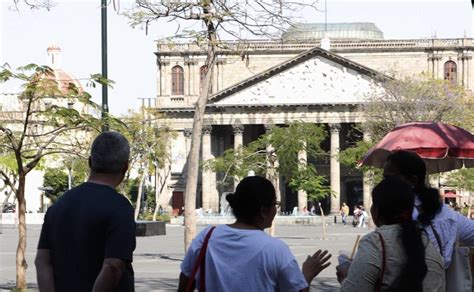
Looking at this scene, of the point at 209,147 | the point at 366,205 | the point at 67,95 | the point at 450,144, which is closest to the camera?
the point at 450,144

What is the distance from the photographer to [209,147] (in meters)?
98.1

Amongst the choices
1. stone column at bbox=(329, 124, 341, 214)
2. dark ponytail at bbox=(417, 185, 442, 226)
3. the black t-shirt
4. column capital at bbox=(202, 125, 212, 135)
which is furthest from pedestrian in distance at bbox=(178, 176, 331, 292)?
column capital at bbox=(202, 125, 212, 135)

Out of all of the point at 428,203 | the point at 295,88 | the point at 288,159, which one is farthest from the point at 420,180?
the point at 295,88

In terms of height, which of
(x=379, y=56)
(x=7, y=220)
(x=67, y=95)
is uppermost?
(x=379, y=56)

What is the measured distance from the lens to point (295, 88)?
9519 centimetres

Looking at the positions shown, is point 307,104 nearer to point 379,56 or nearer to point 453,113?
point 379,56

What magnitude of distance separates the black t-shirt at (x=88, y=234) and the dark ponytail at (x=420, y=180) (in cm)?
163

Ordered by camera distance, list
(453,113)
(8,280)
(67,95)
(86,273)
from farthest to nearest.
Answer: (453,113) → (8,280) → (67,95) → (86,273)

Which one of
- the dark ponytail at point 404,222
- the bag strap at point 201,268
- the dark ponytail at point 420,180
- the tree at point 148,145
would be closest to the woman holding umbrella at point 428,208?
the dark ponytail at point 420,180

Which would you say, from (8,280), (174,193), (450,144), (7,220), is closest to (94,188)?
(450,144)

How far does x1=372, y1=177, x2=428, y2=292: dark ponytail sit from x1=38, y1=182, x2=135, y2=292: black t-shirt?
1226mm

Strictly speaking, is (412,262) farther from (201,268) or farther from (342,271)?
(201,268)

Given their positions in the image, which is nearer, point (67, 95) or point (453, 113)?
point (67, 95)

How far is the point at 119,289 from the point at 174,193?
92.3 meters
